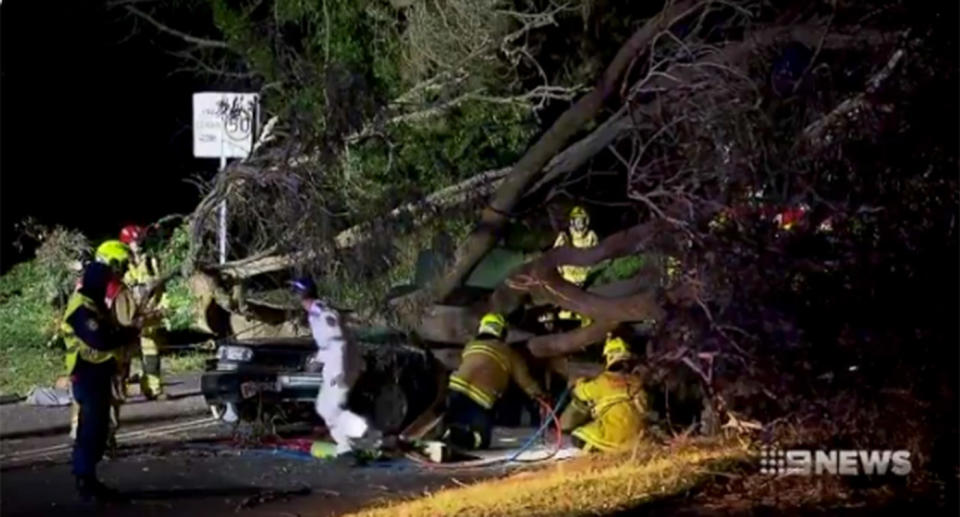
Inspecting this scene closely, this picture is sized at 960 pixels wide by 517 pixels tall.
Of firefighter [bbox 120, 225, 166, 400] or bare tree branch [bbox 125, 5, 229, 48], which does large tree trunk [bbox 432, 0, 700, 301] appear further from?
bare tree branch [bbox 125, 5, 229, 48]

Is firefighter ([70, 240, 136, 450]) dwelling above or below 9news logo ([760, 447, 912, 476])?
above

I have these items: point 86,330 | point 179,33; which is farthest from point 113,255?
point 179,33

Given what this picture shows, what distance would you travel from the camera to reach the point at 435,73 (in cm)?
1605

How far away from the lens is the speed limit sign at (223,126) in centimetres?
1384

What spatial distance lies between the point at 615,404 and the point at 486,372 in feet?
3.28

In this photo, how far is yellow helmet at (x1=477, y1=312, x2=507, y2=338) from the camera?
11734 millimetres

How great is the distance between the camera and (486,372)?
1145 centimetres

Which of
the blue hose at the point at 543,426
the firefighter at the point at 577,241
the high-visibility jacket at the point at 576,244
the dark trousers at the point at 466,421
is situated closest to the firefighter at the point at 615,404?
the blue hose at the point at 543,426

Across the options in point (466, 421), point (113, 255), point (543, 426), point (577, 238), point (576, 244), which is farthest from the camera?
point (577, 238)

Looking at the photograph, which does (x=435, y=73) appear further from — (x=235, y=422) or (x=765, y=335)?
(x=765, y=335)

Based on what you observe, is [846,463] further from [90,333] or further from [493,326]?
[90,333]

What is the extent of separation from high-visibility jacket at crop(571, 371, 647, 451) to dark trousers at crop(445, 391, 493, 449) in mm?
809

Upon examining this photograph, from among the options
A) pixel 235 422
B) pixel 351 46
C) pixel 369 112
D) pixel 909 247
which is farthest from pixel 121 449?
pixel 351 46

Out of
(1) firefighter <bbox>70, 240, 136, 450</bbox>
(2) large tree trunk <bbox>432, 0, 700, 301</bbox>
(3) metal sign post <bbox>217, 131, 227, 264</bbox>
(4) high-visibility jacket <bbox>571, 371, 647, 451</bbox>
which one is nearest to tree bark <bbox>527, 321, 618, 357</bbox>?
(4) high-visibility jacket <bbox>571, 371, 647, 451</bbox>
